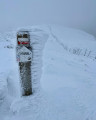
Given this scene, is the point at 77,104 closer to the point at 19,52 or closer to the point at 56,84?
the point at 56,84

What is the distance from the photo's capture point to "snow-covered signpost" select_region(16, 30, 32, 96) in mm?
1566

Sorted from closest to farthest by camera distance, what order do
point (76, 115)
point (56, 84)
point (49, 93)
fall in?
1. point (76, 115)
2. point (49, 93)
3. point (56, 84)

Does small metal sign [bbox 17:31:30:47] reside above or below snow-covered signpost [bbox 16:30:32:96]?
above

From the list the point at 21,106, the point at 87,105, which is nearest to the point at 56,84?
the point at 87,105

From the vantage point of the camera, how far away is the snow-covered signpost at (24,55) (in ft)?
5.14

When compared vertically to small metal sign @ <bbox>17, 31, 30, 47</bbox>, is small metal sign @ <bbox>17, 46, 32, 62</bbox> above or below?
below

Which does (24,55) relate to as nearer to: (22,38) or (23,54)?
(23,54)

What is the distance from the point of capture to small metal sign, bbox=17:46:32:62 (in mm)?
1577

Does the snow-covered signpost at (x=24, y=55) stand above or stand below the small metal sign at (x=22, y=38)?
below

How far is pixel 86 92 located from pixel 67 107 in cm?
66

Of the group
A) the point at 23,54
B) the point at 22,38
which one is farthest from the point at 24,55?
the point at 22,38

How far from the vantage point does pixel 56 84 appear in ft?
7.80

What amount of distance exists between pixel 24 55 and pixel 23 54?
23 mm

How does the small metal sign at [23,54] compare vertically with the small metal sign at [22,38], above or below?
below
